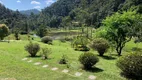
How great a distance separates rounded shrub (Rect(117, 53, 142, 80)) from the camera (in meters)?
14.3

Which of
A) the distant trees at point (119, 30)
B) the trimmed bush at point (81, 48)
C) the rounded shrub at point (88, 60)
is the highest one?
the distant trees at point (119, 30)

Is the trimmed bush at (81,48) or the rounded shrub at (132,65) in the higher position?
the rounded shrub at (132,65)

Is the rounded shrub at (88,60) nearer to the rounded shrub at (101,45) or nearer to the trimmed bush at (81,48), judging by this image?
the rounded shrub at (101,45)

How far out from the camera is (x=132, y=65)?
47.2 ft

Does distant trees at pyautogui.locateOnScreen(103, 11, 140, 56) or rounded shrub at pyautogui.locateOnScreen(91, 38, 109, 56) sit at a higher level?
distant trees at pyautogui.locateOnScreen(103, 11, 140, 56)

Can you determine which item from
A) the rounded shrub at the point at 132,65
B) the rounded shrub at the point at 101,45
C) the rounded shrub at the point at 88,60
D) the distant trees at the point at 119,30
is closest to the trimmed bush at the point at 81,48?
the distant trees at the point at 119,30

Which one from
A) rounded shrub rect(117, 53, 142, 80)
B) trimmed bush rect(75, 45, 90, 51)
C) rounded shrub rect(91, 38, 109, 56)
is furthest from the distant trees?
rounded shrub rect(117, 53, 142, 80)

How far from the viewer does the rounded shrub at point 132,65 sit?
14.3 meters

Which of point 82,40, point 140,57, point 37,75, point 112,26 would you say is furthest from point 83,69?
point 82,40

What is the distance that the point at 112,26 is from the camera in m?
36.0

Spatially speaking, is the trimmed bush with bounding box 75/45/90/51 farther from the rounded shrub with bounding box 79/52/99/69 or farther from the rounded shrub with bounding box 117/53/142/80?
the rounded shrub with bounding box 117/53/142/80

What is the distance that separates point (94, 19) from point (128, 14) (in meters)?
91.6

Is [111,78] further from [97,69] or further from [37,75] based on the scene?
[37,75]

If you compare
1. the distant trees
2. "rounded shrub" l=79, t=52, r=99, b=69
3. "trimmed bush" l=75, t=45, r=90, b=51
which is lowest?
"trimmed bush" l=75, t=45, r=90, b=51
